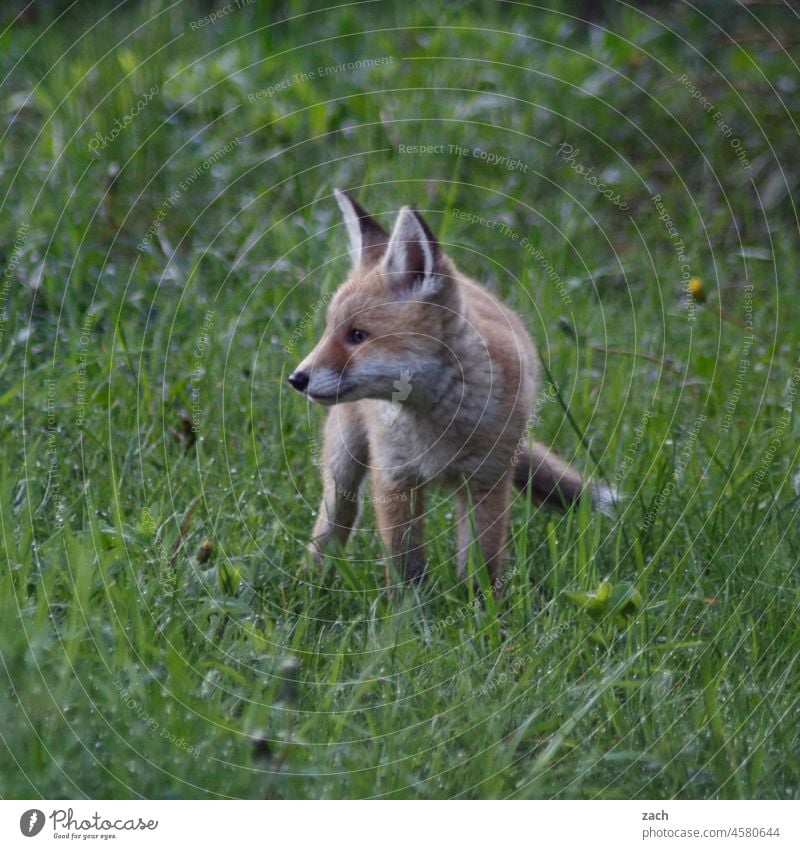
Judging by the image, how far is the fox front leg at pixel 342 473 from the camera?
4645mm

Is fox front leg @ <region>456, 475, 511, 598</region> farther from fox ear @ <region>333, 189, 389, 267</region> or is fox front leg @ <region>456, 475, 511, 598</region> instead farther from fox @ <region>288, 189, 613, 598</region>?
fox ear @ <region>333, 189, 389, 267</region>

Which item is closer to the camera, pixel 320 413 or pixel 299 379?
pixel 299 379

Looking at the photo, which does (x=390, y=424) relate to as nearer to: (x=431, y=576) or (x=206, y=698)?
(x=431, y=576)

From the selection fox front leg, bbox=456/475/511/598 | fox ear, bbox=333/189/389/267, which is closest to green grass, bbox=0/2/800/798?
fox front leg, bbox=456/475/511/598

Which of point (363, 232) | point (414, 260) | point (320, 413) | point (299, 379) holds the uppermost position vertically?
point (363, 232)

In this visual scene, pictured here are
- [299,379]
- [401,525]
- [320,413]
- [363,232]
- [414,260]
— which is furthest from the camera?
[320,413]

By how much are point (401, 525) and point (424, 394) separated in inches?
19.9

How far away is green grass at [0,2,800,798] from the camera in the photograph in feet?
10.1

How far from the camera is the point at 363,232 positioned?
462 centimetres

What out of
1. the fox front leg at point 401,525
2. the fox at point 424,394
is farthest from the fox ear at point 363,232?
the fox front leg at point 401,525

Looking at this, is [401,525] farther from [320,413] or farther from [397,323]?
[320,413]

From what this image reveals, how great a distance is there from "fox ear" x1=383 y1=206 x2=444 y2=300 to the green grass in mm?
987

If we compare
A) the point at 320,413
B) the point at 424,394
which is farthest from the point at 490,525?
the point at 320,413
